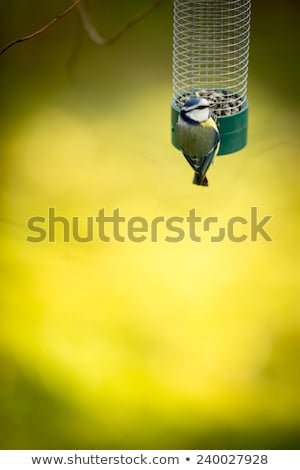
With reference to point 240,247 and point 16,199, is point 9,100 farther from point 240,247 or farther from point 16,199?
point 240,247

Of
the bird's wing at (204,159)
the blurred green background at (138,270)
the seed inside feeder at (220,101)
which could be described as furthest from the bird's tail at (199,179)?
the blurred green background at (138,270)

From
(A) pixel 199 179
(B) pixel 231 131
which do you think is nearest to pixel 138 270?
(A) pixel 199 179

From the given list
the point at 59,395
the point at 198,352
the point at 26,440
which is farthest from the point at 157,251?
the point at 26,440

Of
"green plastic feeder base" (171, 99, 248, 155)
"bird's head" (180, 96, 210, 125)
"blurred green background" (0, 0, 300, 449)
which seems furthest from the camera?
"blurred green background" (0, 0, 300, 449)

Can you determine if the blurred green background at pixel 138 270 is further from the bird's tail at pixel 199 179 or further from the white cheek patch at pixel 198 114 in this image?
the white cheek patch at pixel 198 114

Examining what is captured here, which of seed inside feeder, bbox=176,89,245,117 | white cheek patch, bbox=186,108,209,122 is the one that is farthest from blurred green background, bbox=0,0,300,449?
white cheek patch, bbox=186,108,209,122

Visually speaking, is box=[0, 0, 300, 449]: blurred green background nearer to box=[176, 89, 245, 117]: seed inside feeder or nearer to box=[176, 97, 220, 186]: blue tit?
box=[176, 89, 245, 117]: seed inside feeder
